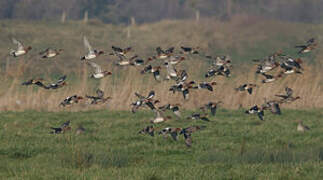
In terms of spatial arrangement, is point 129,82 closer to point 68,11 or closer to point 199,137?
point 199,137

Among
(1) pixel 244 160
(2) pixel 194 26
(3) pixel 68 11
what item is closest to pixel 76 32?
(2) pixel 194 26

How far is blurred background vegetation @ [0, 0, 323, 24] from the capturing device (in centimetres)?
7475

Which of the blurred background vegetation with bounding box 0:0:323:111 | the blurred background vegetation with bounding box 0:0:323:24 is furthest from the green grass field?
the blurred background vegetation with bounding box 0:0:323:24

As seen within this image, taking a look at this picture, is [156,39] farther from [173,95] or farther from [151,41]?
[173,95]

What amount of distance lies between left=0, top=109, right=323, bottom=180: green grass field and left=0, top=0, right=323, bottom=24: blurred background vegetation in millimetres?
53954

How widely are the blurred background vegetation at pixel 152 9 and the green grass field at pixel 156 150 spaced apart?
53954 mm

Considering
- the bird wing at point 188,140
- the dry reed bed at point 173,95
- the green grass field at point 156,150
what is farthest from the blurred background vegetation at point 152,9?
the bird wing at point 188,140

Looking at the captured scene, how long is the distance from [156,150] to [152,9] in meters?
82.7

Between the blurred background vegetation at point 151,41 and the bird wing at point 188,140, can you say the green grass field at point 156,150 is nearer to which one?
the bird wing at point 188,140

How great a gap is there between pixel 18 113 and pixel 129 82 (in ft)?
12.9

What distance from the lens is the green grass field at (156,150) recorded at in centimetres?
960

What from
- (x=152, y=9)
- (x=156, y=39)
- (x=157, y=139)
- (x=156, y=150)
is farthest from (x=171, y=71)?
(x=152, y=9)

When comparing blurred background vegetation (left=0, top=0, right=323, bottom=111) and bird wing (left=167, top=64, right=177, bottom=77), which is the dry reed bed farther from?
bird wing (left=167, top=64, right=177, bottom=77)

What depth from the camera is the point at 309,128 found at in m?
15.2
